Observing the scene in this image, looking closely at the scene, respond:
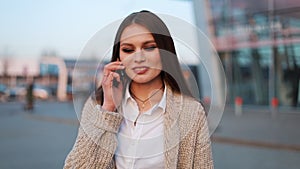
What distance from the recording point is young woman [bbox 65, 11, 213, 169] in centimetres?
127

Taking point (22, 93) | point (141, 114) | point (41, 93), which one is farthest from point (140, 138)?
point (41, 93)

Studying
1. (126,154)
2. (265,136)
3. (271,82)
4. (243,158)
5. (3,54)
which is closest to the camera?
(126,154)

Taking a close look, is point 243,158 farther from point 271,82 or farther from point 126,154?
point 271,82

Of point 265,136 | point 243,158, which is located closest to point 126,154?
point 243,158

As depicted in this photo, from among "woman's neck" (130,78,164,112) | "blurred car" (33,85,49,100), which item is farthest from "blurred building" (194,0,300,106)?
"blurred car" (33,85,49,100)

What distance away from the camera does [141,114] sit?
1.36m

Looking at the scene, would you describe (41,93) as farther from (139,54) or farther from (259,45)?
(139,54)

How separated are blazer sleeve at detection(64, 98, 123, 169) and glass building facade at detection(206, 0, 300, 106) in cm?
1608

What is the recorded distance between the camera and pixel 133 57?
1.22 metres

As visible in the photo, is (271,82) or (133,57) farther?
(271,82)

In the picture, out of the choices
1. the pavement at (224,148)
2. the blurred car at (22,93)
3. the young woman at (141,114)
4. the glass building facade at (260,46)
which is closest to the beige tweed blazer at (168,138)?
the young woman at (141,114)

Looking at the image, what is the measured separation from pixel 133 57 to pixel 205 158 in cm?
45

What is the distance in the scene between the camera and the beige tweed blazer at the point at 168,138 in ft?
4.23

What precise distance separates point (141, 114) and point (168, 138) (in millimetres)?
136
